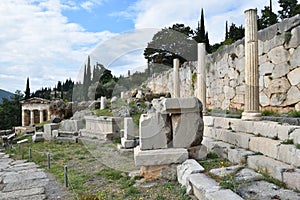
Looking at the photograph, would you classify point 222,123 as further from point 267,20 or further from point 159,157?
point 267,20

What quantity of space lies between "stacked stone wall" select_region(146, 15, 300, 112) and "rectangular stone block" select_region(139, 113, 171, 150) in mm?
4758

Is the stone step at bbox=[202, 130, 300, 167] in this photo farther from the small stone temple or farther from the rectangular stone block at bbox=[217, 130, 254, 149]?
the small stone temple

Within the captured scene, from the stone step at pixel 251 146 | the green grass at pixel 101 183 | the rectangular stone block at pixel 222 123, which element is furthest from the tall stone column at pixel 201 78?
the green grass at pixel 101 183

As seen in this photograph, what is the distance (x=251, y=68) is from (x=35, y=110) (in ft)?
83.2

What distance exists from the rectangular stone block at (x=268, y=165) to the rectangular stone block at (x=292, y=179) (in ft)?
0.32

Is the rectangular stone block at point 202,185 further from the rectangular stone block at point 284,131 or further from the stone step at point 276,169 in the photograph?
the rectangular stone block at point 284,131

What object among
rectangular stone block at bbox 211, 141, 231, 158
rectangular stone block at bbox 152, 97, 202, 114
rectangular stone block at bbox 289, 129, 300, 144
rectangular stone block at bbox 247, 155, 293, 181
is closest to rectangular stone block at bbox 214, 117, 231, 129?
rectangular stone block at bbox 211, 141, 231, 158

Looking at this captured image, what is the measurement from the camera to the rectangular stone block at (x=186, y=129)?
4.88 m

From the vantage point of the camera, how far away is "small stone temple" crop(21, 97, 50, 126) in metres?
26.0

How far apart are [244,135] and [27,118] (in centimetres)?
2709

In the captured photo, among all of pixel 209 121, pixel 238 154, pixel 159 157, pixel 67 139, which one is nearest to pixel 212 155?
pixel 238 154

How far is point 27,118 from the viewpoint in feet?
90.7

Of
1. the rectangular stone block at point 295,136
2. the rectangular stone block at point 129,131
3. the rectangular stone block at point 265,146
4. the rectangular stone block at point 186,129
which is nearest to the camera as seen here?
the rectangular stone block at point 295,136

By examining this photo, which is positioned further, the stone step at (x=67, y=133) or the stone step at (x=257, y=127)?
the stone step at (x=67, y=133)
